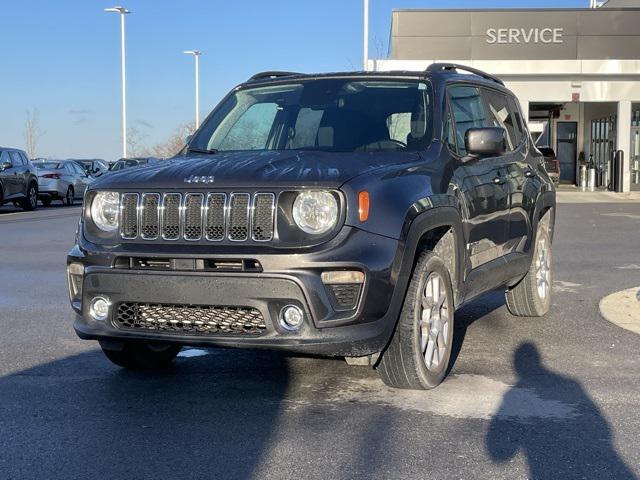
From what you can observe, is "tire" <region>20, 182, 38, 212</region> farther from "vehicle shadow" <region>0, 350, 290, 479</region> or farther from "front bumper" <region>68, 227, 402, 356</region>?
"front bumper" <region>68, 227, 402, 356</region>

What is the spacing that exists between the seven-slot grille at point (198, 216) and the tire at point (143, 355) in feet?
3.00

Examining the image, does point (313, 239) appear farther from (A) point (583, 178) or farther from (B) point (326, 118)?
(A) point (583, 178)

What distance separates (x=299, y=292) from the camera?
4.39m

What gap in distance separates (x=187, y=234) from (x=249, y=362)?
60.3 inches

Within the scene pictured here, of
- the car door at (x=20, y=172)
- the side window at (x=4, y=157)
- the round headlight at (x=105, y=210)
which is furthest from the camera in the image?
the car door at (x=20, y=172)

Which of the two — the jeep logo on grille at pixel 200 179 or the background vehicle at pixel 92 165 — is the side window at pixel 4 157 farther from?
the jeep logo on grille at pixel 200 179

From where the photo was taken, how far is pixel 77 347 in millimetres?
6426

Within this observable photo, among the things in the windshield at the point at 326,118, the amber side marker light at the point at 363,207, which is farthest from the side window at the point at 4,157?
the amber side marker light at the point at 363,207

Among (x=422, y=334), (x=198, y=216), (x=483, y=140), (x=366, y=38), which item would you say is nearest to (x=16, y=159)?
(x=366, y=38)

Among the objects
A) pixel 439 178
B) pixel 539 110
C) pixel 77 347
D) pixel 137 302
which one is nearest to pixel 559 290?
pixel 439 178

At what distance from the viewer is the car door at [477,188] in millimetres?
5660

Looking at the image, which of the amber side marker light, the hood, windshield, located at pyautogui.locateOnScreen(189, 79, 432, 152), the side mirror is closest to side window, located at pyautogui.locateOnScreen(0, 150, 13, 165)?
windshield, located at pyautogui.locateOnScreen(189, 79, 432, 152)

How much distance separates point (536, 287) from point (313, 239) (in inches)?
140

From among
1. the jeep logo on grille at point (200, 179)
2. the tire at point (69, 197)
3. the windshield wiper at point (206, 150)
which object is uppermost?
the windshield wiper at point (206, 150)
